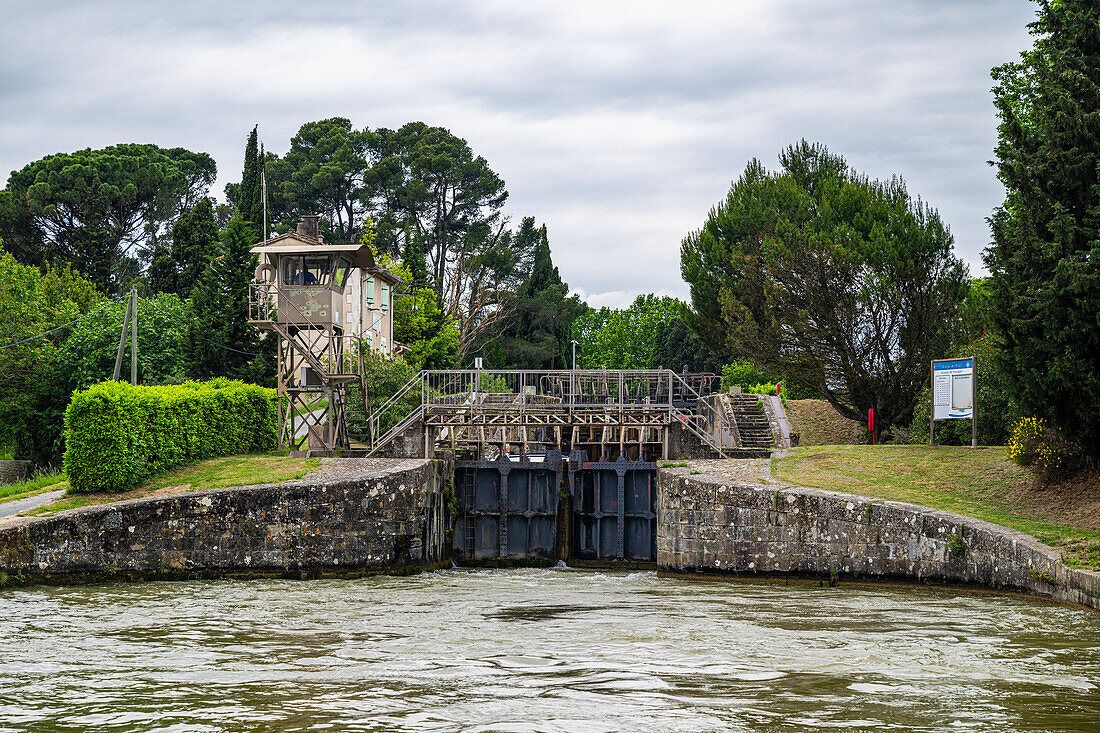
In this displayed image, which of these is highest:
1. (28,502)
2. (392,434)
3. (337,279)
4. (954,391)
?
(337,279)

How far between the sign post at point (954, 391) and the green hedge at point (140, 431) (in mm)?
17771

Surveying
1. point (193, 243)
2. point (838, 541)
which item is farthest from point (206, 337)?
point (838, 541)

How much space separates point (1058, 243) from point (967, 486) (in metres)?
5.57

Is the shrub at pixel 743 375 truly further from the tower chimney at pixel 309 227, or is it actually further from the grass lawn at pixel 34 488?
the grass lawn at pixel 34 488

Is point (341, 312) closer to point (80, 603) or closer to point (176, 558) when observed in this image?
point (176, 558)

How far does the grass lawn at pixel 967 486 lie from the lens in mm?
18406

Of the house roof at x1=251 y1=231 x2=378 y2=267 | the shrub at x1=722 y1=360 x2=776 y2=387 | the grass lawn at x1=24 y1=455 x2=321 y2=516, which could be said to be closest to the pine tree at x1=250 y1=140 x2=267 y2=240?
the house roof at x1=251 y1=231 x2=378 y2=267

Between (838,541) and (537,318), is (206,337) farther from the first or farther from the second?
(537,318)

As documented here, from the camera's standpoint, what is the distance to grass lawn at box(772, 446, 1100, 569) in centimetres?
1841

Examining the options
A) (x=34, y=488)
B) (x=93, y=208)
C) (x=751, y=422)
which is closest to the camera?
(x=34, y=488)

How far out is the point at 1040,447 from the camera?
2088cm

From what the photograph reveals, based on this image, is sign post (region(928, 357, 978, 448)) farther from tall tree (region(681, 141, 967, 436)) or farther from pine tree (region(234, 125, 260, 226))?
pine tree (region(234, 125, 260, 226))

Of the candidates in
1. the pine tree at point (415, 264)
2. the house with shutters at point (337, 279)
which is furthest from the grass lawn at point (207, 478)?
the pine tree at point (415, 264)

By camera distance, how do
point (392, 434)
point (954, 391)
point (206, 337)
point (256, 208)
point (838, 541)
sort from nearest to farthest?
point (838, 541), point (954, 391), point (392, 434), point (206, 337), point (256, 208)
